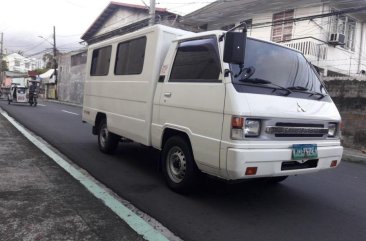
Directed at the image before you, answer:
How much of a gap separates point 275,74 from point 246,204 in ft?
5.73

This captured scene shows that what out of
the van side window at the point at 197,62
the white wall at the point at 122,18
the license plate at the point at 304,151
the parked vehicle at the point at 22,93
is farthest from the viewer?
the white wall at the point at 122,18

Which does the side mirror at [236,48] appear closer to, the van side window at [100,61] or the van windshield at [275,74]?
the van windshield at [275,74]

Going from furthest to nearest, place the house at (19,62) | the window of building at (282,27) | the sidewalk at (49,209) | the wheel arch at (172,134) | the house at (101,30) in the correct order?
the house at (19,62)
the house at (101,30)
the window of building at (282,27)
the wheel arch at (172,134)
the sidewalk at (49,209)

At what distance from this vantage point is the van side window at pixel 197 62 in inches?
199

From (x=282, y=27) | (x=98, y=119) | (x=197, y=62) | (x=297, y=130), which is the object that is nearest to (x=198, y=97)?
(x=197, y=62)

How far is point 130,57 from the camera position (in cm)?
706

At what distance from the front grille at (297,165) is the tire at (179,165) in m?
1.13

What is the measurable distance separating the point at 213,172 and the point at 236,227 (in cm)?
71

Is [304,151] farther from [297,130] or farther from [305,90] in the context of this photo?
[305,90]

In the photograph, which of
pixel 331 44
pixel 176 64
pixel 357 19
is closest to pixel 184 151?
pixel 176 64

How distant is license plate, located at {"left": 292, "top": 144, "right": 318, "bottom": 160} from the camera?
4.79 meters

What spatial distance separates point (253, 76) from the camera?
16.1ft

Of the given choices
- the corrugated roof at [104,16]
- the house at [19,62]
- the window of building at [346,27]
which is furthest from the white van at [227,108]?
the house at [19,62]

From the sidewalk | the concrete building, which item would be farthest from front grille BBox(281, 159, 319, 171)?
the concrete building
